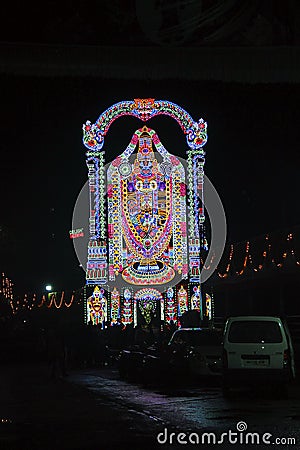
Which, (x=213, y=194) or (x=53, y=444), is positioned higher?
(x=213, y=194)

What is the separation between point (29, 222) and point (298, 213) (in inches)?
720

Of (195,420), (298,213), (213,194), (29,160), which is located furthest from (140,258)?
(195,420)

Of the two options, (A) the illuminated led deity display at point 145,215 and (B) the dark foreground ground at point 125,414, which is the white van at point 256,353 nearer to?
(B) the dark foreground ground at point 125,414

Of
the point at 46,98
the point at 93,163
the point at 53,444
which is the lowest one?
the point at 53,444

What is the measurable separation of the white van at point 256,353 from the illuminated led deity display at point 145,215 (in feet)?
89.2

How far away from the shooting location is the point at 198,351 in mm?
Result: 20469

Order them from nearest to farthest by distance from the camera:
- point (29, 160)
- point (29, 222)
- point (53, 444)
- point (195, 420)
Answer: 1. point (53, 444)
2. point (195, 420)
3. point (29, 160)
4. point (29, 222)

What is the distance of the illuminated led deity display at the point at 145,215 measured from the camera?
45.2 meters

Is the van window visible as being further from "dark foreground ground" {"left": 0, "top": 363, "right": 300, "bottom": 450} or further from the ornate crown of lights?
the ornate crown of lights

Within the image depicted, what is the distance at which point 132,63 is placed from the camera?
1312cm

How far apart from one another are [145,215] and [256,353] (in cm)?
2904

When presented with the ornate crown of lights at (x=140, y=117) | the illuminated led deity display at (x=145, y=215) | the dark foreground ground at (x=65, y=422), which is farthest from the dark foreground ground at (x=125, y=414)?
the ornate crown of lights at (x=140, y=117)

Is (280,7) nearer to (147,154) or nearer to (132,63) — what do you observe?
(132,63)

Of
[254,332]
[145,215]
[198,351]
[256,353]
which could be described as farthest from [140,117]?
[256,353]
